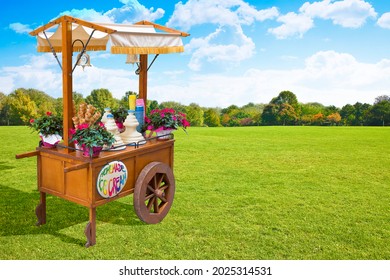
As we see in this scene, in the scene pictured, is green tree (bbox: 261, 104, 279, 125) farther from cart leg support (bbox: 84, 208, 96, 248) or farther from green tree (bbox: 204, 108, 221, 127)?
cart leg support (bbox: 84, 208, 96, 248)

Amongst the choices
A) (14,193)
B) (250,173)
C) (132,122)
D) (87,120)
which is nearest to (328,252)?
(132,122)

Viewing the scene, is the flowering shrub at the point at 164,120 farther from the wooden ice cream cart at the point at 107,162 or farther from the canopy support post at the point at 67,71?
the canopy support post at the point at 67,71

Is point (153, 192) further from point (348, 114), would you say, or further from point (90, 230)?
point (348, 114)

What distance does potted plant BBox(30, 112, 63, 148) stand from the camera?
513 centimetres

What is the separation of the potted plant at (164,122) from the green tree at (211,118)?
19564mm

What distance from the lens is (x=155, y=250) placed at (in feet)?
15.8

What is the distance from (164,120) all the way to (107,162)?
4.25 ft

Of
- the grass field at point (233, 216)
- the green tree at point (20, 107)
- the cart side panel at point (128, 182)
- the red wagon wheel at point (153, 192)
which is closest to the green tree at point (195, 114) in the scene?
the green tree at point (20, 107)

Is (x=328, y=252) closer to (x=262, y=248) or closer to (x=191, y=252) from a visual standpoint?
(x=262, y=248)

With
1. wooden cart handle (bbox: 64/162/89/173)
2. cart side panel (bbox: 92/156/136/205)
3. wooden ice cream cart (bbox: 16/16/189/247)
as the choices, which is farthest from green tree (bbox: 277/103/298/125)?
wooden cart handle (bbox: 64/162/89/173)

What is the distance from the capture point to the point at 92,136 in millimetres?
4621

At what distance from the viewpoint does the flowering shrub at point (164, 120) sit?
5875mm

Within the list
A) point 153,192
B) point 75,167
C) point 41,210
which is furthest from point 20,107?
point 75,167

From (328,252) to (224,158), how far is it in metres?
5.69
